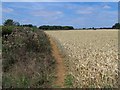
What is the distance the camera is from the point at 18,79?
1225 cm

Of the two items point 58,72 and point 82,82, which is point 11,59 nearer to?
point 58,72

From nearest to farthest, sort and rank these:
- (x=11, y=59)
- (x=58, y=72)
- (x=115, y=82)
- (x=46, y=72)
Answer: (x=115, y=82) → (x=46, y=72) → (x=58, y=72) → (x=11, y=59)

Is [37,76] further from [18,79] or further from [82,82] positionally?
[82,82]

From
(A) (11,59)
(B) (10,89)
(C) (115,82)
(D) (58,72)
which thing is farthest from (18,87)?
(A) (11,59)

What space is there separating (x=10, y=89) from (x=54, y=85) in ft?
5.86

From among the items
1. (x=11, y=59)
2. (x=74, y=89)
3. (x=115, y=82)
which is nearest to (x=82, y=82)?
(x=74, y=89)

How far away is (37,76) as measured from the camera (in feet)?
42.9

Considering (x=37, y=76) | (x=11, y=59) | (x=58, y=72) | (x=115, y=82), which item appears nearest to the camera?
(x=115, y=82)

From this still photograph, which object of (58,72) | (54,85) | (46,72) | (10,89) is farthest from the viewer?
(58,72)

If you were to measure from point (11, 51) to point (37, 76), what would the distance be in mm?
7429

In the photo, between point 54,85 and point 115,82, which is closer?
point 115,82

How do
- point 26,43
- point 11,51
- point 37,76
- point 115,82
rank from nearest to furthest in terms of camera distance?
point 115,82 < point 37,76 < point 11,51 < point 26,43

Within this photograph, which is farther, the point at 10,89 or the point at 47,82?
the point at 47,82

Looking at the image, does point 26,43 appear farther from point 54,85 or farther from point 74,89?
point 74,89
